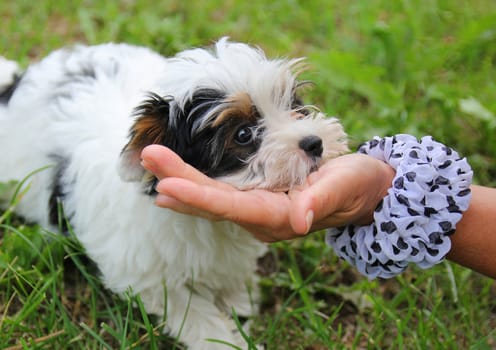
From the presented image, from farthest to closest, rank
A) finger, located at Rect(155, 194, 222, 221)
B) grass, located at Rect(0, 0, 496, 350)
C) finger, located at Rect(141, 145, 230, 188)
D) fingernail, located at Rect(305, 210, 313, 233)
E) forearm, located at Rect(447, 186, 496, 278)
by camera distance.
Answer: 1. grass, located at Rect(0, 0, 496, 350)
2. forearm, located at Rect(447, 186, 496, 278)
3. finger, located at Rect(155, 194, 222, 221)
4. finger, located at Rect(141, 145, 230, 188)
5. fingernail, located at Rect(305, 210, 313, 233)

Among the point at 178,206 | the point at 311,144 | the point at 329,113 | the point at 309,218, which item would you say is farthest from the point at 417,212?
the point at 329,113

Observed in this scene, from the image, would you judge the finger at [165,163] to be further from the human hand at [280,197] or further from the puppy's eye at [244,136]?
the puppy's eye at [244,136]

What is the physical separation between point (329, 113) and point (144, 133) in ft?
6.98

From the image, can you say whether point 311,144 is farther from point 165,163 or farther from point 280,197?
point 165,163

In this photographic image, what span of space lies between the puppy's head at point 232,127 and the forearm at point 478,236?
583 mm

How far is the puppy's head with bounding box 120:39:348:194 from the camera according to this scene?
2406 millimetres

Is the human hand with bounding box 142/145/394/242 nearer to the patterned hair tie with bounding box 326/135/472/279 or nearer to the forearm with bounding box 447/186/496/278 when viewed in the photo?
the patterned hair tie with bounding box 326/135/472/279

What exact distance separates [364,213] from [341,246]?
231 millimetres

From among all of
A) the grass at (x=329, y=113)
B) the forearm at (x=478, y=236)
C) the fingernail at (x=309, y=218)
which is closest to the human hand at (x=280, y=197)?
the fingernail at (x=309, y=218)

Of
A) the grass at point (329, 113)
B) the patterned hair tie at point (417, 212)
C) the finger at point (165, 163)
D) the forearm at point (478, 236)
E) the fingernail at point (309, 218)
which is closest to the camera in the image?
the fingernail at point (309, 218)

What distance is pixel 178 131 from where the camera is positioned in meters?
2.50

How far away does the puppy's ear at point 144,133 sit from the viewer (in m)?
2.46

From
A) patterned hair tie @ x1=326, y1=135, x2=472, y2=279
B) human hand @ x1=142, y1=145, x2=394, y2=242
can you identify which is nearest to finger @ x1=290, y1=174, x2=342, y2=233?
human hand @ x1=142, y1=145, x2=394, y2=242

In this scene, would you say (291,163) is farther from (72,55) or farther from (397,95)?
(397,95)
